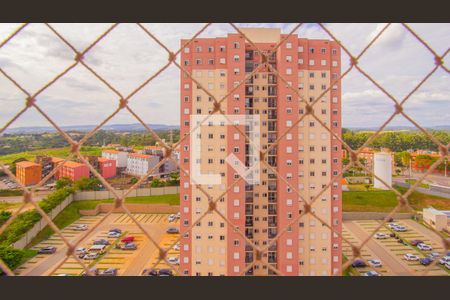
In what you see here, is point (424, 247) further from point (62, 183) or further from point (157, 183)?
point (62, 183)

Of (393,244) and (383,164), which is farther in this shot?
(393,244)

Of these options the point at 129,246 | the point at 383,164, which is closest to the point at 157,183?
the point at 129,246

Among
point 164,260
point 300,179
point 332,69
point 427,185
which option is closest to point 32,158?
point 164,260

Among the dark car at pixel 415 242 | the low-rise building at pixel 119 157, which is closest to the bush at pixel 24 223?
the low-rise building at pixel 119 157

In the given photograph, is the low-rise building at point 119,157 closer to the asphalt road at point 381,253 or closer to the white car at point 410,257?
the asphalt road at point 381,253

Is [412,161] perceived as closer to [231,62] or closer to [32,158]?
[231,62]

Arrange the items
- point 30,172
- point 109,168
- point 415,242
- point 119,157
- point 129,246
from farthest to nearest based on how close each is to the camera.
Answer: point 415,242
point 129,246
point 119,157
point 109,168
point 30,172
